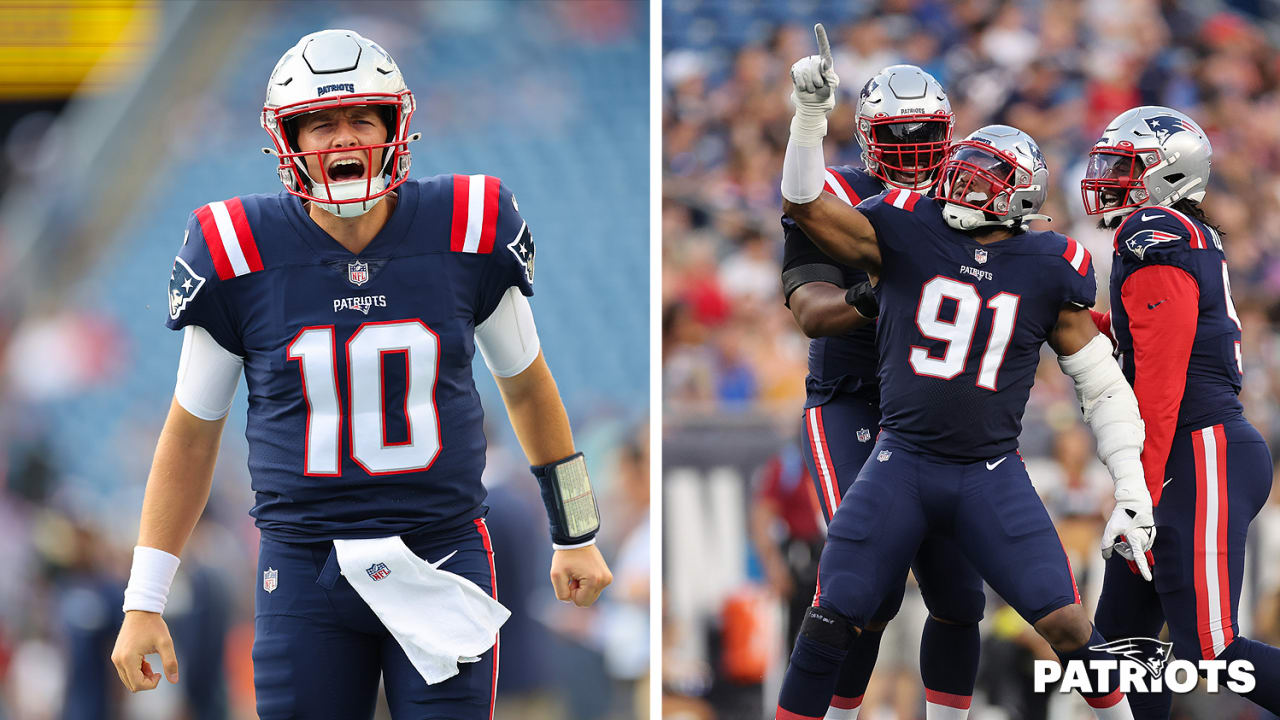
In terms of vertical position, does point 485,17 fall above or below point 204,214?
above

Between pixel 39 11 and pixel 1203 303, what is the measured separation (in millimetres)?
7050

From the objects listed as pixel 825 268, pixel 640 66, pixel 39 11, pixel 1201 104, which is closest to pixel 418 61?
pixel 640 66

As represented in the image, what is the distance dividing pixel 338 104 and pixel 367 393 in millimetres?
555

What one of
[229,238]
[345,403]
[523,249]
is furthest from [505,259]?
[229,238]

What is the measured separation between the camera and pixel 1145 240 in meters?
3.61

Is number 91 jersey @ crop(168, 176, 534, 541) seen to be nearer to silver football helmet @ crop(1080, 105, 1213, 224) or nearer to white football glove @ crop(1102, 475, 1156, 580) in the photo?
white football glove @ crop(1102, 475, 1156, 580)

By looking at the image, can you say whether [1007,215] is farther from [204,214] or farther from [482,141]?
[482,141]

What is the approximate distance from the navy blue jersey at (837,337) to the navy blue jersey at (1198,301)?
70 centimetres

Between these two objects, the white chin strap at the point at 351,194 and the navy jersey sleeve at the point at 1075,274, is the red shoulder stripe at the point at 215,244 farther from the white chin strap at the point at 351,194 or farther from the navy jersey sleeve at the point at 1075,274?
the navy jersey sleeve at the point at 1075,274

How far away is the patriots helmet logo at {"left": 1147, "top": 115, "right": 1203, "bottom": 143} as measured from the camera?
381 cm

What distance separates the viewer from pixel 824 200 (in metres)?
3.25

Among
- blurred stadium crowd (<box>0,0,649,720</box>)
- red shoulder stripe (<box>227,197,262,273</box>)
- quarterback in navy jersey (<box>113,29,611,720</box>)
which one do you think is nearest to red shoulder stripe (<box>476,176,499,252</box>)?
quarterback in navy jersey (<box>113,29,611,720</box>)

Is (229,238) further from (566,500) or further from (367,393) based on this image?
(566,500)

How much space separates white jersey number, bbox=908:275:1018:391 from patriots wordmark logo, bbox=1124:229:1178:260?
529 mm
